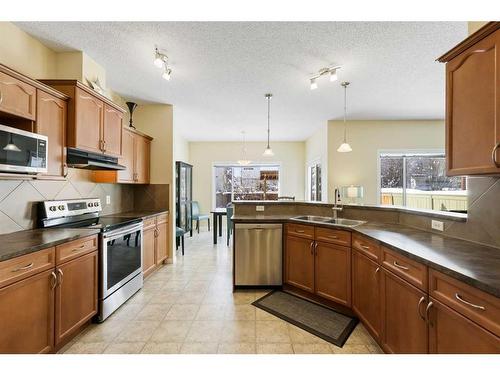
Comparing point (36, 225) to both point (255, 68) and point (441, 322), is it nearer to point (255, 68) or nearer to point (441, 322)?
point (255, 68)

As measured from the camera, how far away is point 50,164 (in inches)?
77.8

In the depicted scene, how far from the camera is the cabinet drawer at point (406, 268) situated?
52.2 inches

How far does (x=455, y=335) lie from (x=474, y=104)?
1.25 m

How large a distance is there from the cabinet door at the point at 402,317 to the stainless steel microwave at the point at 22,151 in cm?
271

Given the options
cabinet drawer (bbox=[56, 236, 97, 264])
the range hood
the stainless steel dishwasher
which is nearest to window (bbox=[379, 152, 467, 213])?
the stainless steel dishwasher

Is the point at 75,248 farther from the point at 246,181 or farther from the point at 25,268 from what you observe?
the point at 246,181

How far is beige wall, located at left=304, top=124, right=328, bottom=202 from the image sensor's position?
525cm

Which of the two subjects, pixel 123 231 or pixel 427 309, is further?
pixel 123 231

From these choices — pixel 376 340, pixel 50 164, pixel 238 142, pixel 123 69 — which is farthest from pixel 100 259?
pixel 238 142

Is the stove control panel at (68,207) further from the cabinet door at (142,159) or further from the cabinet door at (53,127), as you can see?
the cabinet door at (142,159)

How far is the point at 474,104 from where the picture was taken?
1341 millimetres

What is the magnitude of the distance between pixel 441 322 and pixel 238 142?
648 cm

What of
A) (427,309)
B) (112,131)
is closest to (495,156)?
(427,309)

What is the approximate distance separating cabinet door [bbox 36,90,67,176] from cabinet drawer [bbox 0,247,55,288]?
75 centimetres
